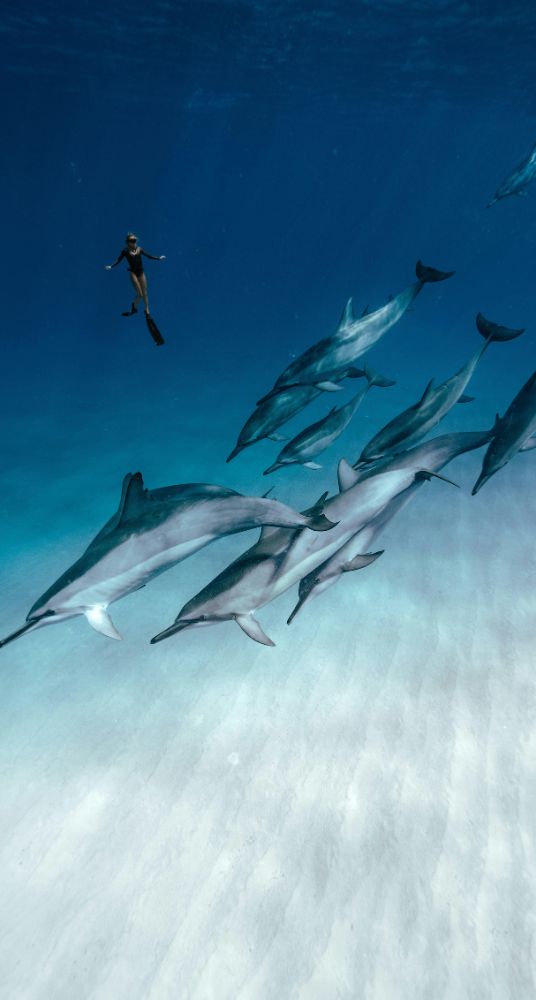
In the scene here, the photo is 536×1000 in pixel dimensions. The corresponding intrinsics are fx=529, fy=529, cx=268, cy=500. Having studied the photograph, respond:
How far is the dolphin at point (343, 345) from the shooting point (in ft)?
18.4

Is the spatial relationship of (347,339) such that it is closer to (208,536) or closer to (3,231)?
(208,536)

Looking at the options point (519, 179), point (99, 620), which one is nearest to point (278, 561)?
point (99, 620)

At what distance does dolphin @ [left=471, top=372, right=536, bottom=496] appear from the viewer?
3.90 m

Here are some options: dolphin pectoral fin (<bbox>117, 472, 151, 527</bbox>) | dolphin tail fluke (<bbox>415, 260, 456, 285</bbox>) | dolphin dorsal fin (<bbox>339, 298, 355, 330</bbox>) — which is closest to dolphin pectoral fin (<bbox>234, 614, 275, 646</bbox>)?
dolphin pectoral fin (<bbox>117, 472, 151, 527</bbox>)

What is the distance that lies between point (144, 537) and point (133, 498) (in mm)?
253

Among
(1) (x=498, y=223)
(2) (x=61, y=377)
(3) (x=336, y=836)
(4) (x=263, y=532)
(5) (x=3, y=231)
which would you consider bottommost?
(3) (x=336, y=836)

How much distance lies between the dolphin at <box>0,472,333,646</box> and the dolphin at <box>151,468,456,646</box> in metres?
0.19

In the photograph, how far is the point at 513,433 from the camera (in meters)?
3.95

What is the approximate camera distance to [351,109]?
31812mm

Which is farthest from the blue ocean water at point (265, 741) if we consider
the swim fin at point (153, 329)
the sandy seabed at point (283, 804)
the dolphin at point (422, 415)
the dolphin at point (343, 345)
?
→ the swim fin at point (153, 329)

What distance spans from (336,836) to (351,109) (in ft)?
127

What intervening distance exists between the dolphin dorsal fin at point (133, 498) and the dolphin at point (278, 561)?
0.66 m

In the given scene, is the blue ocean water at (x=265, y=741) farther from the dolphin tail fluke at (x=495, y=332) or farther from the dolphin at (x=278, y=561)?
the dolphin tail fluke at (x=495, y=332)

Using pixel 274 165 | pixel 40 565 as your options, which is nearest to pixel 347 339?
pixel 40 565
